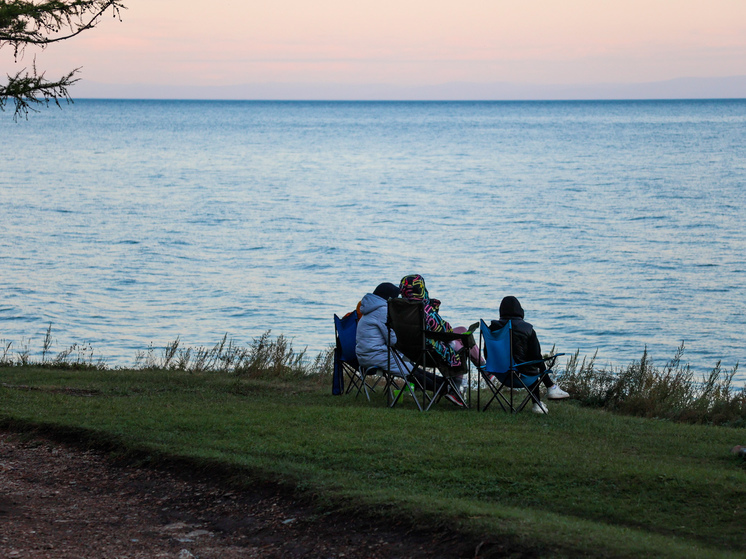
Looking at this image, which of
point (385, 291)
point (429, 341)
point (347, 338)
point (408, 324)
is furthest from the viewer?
point (347, 338)

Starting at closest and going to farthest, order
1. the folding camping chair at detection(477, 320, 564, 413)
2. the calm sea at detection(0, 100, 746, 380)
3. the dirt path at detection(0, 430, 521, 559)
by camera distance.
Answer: the dirt path at detection(0, 430, 521, 559) < the folding camping chair at detection(477, 320, 564, 413) < the calm sea at detection(0, 100, 746, 380)

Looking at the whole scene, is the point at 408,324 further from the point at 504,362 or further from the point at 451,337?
the point at 504,362

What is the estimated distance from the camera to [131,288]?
2466 cm

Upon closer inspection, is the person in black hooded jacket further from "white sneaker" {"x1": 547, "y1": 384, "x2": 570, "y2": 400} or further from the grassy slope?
the grassy slope

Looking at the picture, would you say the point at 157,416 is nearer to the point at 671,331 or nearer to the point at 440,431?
the point at 440,431

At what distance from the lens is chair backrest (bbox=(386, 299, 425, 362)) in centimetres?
849

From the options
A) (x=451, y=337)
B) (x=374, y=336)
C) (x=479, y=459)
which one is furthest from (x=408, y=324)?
(x=479, y=459)

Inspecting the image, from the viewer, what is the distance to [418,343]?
8.62 metres

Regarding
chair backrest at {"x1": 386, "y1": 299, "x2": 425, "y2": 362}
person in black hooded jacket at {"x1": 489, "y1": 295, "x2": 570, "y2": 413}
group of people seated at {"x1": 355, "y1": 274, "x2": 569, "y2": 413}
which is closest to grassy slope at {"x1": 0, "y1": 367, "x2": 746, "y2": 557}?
person in black hooded jacket at {"x1": 489, "y1": 295, "x2": 570, "y2": 413}

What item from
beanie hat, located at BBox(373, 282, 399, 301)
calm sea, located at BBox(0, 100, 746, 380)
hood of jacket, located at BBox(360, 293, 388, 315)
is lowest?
calm sea, located at BBox(0, 100, 746, 380)

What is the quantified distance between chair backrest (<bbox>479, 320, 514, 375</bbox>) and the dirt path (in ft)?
10.9

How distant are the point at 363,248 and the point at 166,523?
27.2 metres

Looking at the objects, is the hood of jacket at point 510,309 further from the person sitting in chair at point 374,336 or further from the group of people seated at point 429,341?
the person sitting in chair at point 374,336

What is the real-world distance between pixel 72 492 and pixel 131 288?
1919 centimetres
